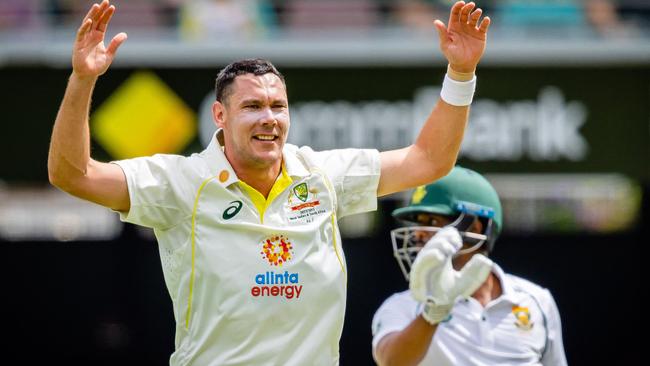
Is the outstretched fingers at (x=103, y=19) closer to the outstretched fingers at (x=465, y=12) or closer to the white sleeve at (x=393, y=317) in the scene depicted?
the outstretched fingers at (x=465, y=12)

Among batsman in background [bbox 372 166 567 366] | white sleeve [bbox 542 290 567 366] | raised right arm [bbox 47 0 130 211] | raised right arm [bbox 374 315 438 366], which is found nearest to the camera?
raised right arm [bbox 47 0 130 211]

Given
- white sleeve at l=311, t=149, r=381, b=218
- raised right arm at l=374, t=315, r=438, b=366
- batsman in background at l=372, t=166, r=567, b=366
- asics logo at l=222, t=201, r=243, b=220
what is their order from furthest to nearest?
batsman in background at l=372, t=166, r=567, b=366
raised right arm at l=374, t=315, r=438, b=366
white sleeve at l=311, t=149, r=381, b=218
asics logo at l=222, t=201, r=243, b=220

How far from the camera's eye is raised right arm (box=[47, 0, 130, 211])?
12.3 ft

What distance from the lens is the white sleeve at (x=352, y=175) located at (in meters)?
4.21

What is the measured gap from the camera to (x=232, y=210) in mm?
3994

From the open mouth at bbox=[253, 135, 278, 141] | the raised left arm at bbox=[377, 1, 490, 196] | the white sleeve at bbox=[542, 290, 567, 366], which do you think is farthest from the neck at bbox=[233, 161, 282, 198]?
the white sleeve at bbox=[542, 290, 567, 366]

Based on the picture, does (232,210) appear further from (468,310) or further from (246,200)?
(468,310)

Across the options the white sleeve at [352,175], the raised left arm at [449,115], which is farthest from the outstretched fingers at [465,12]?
the white sleeve at [352,175]

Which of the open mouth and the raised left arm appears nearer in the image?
the open mouth

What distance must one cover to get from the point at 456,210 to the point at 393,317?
52cm

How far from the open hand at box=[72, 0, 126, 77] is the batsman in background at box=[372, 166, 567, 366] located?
56.8 inches

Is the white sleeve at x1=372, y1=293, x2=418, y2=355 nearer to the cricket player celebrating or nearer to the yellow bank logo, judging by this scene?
the cricket player celebrating

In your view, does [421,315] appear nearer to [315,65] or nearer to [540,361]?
[540,361]

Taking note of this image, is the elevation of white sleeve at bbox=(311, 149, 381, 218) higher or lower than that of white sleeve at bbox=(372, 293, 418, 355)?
higher
